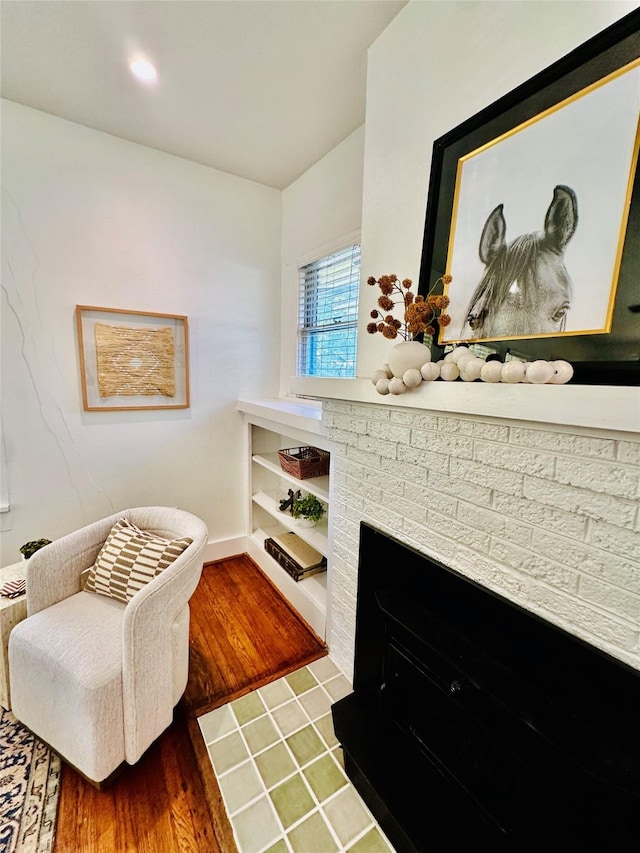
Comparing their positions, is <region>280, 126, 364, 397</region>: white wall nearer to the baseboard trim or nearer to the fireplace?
the baseboard trim

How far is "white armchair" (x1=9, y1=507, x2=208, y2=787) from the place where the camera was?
111 centimetres

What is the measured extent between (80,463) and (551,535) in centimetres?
242

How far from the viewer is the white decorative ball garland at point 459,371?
2.57 feet

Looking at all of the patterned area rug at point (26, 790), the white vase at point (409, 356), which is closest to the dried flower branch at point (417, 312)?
the white vase at point (409, 356)

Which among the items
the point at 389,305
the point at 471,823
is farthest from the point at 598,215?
the point at 471,823

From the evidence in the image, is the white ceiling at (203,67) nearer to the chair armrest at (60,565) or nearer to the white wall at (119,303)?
the white wall at (119,303)

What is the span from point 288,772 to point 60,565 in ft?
4.03

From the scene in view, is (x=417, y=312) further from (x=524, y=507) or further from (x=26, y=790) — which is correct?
(x=26, y=790)

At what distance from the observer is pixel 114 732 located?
1.13 metres

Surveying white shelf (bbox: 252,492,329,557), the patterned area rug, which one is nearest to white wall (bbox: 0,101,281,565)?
white shelf (bbox: 252,492,329,557)

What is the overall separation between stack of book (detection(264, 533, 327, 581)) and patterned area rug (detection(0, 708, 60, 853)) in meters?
1.23

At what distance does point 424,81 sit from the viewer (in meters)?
1.23

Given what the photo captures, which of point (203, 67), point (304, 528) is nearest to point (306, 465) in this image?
point (304, 528)

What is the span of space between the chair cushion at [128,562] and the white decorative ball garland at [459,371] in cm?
111
